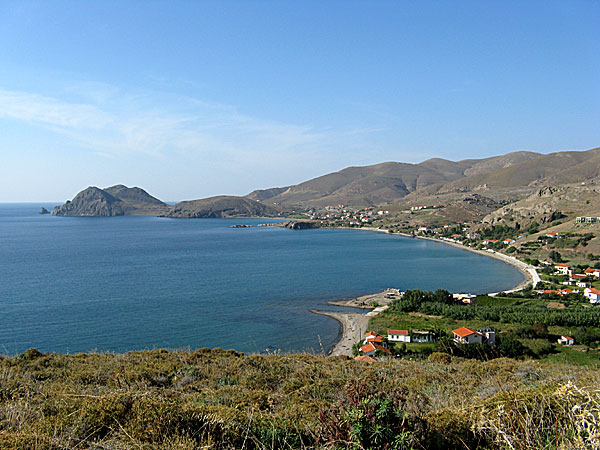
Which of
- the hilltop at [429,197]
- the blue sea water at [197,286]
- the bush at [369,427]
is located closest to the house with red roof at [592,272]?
the blue sea water at [197,286]

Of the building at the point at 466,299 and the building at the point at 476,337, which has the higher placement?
the building at the point at 476,337

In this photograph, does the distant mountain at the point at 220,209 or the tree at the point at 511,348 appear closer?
the tree at the point at 511,348

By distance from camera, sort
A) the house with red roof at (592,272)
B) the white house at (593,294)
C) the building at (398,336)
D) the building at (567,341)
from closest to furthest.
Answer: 1. the building at (567,341)
2. the building at (398,336)
3. the white house at (593,294)
4. the house with red roof at (592,272)

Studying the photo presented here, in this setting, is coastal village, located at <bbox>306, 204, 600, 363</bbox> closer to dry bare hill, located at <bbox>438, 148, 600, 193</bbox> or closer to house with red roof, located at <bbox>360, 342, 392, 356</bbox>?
house with red roof, located at <bbox>360, 342, 392, 356</bbox>

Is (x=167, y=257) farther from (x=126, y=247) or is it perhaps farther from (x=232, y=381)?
(x=232, y=381)

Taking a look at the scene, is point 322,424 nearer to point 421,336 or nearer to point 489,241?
point 421,336

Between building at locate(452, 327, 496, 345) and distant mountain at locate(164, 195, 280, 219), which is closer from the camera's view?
building at locate(452, 327, 496, 345)

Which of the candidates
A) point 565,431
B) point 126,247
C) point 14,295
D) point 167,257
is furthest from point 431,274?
point 126,247

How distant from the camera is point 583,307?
24594mm

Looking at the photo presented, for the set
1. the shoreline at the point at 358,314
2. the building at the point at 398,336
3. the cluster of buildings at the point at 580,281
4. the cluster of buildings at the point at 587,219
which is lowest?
the cluster of buildings at the point at 580,281

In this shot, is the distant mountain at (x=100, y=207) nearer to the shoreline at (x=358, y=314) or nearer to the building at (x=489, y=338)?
the shoreline at (x=358, y=314)

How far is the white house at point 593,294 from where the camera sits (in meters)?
26.6

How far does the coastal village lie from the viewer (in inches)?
673

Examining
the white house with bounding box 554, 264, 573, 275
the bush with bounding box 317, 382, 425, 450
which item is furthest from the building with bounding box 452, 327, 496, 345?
the white house with bounding box 554, 264, 573, 275
